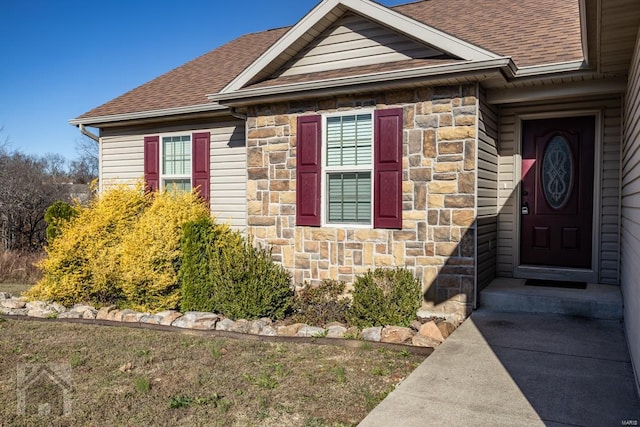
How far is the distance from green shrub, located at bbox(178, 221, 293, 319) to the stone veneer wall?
623 mm

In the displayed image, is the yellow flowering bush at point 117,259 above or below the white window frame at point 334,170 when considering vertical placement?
below

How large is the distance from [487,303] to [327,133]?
3.10 meters

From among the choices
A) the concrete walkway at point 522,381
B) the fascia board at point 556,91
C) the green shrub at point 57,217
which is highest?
the fascia board at point 556,91

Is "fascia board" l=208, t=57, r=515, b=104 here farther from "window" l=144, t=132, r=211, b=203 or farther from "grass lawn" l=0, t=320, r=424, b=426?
"grass lawn" l=0, t=320, r=424, b=426

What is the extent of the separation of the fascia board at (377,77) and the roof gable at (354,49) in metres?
0.52

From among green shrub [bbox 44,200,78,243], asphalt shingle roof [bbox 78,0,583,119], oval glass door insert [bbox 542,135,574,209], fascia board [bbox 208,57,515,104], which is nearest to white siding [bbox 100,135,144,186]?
asphalt shingle roof [bbox 78,0,583,119]

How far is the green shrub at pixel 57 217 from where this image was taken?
8.14 metres

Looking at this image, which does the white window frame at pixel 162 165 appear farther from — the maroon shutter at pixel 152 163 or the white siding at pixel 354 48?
the white siding at pixel 354 48

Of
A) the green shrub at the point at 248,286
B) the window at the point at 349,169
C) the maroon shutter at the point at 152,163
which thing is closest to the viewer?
the green shrub at the point at 248,286

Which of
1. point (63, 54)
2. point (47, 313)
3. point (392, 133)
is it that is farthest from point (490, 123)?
point (63, 54)

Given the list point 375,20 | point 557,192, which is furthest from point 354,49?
point 557,192

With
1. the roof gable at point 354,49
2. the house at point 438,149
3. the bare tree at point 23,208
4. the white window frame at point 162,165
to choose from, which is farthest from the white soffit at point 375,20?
the bare tree at point 23,208

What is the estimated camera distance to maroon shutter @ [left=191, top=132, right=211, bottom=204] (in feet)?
29.8

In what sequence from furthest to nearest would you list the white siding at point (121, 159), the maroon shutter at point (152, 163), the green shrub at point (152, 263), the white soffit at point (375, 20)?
the white siding at point (121, 159)
the maroon shutter at point (152, 163)
the green shrub at point (152, 263)
the white soffit at point (375, 20)
